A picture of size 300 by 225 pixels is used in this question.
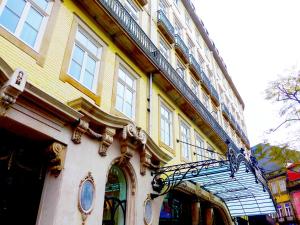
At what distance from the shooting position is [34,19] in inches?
256

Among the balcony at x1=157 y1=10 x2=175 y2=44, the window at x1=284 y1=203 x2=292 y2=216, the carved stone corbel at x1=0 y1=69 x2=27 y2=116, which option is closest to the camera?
the carved stone corbel at x1=0 y1=69 x2=27 y2=116

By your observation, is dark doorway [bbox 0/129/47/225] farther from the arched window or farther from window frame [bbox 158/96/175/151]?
window frame [bbox 158/96/175/151]

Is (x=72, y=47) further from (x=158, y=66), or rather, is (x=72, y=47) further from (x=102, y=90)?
(x=158, y=66)

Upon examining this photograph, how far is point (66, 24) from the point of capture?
7332mm

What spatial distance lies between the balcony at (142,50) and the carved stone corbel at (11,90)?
4.21 metres

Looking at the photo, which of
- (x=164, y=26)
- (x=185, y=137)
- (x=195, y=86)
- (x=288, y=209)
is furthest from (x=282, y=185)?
(x=164, y=26)

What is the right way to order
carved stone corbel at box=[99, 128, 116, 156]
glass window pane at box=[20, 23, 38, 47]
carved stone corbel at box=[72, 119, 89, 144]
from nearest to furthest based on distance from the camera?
glass window pane at box=[20, 23, 38, 47] → carved stone corbel at box=[72, 119, 89, 144] → carved stone corbel at box=[99, 128, 116, 156]

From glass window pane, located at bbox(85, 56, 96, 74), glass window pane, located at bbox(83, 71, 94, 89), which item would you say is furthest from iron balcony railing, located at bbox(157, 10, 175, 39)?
glass window pane, located at bbox(83, 71, 94, 89)

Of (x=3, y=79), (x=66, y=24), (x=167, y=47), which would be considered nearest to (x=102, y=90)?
(x=66, y=24)

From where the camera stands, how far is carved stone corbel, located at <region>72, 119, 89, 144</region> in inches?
244

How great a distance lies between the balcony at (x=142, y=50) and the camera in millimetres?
8641

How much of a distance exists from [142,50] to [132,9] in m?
3.03

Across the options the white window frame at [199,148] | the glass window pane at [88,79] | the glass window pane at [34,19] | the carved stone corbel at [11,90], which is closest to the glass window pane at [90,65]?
the glass window pane at [88,79]

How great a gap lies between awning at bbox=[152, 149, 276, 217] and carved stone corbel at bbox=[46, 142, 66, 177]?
11.8 ft
